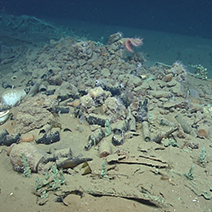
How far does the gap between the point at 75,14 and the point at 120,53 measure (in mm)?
38613

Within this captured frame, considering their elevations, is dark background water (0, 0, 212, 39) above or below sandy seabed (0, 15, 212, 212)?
above

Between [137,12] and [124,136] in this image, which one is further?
[137,12]

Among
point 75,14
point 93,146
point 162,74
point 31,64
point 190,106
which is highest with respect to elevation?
point 75,14

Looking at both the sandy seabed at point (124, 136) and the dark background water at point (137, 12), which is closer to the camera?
the sandy seabed at point (124, 136)

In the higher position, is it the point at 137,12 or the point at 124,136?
the point at 137,12

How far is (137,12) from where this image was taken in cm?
3662

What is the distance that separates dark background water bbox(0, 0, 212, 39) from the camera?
101ft

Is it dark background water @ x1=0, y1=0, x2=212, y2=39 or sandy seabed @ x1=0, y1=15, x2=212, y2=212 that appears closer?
sandy seabed @ x1=0, y1=15, x2=212, y2=212

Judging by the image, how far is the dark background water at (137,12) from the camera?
30.7 metres

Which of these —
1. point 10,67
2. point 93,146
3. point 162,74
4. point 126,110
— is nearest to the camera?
point 93,146

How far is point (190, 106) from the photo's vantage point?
525 centimetres

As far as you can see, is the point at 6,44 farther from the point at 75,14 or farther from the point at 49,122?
the point at 75,14

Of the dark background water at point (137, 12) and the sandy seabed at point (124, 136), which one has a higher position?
the dark background water at point (137, 12)

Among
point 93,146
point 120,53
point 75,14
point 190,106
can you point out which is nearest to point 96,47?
point 120,53
